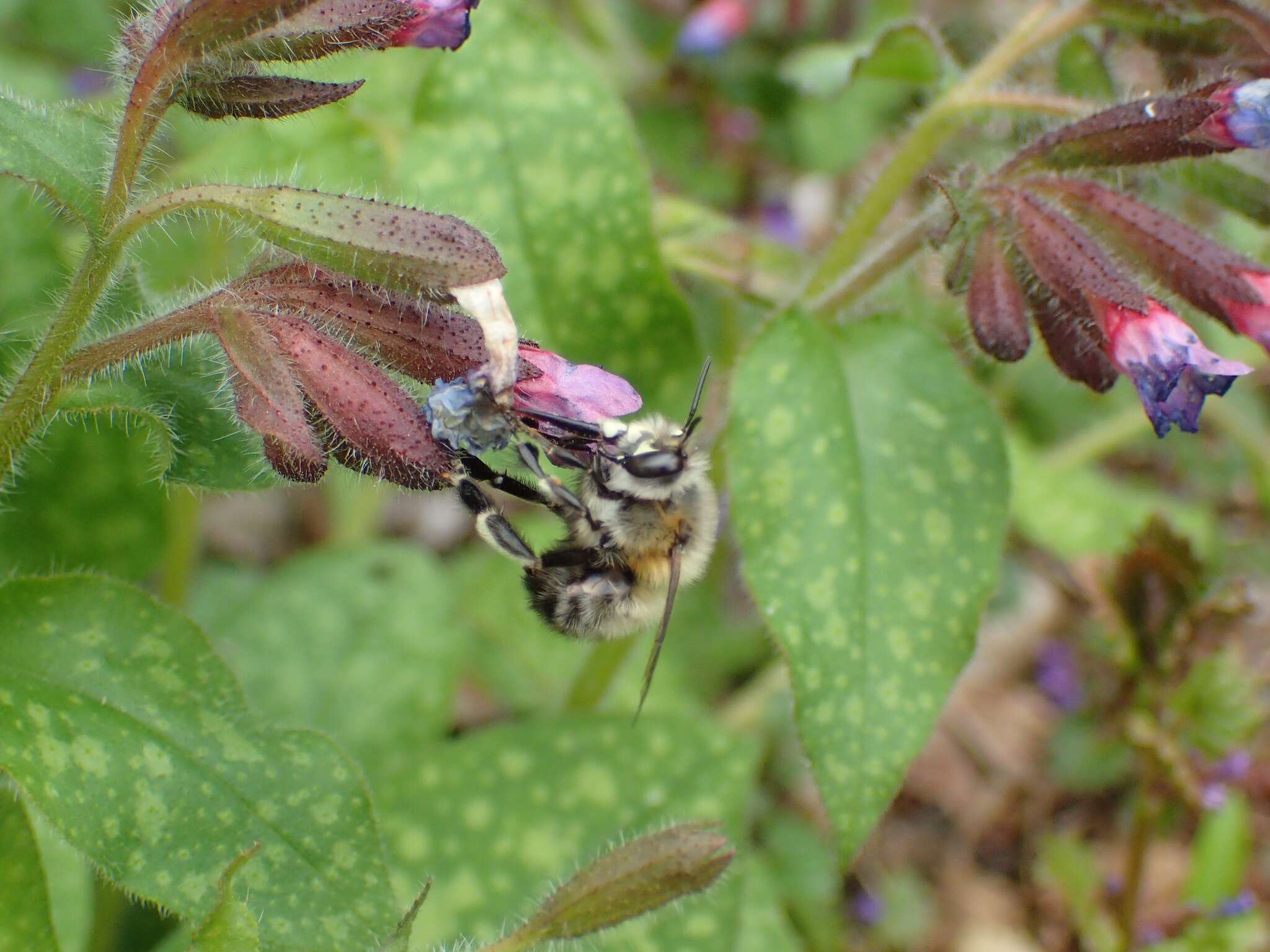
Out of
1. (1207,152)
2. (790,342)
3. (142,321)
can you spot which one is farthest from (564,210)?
(1207,152)

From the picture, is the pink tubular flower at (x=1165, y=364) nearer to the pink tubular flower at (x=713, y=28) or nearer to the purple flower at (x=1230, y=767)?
the purple flower at (x=1230, y=767)

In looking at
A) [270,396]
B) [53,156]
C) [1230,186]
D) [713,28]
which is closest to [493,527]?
[270,396]

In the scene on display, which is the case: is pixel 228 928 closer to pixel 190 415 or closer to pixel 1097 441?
pixel 190 415

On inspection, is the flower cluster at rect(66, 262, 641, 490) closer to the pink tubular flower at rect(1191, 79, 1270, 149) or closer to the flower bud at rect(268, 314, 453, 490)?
the flower bud at rect(268, 314, 453, 490)

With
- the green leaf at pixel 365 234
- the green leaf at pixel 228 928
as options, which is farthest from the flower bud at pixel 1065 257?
the green leaf at pixel 228 928

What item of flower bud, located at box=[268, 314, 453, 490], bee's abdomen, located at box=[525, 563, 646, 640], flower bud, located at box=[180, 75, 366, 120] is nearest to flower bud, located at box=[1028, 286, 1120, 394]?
bee's abdomen, located at box=[525, 563, 646, 640]

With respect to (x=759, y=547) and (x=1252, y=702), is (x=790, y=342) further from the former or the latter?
(x=1252, y=702)
